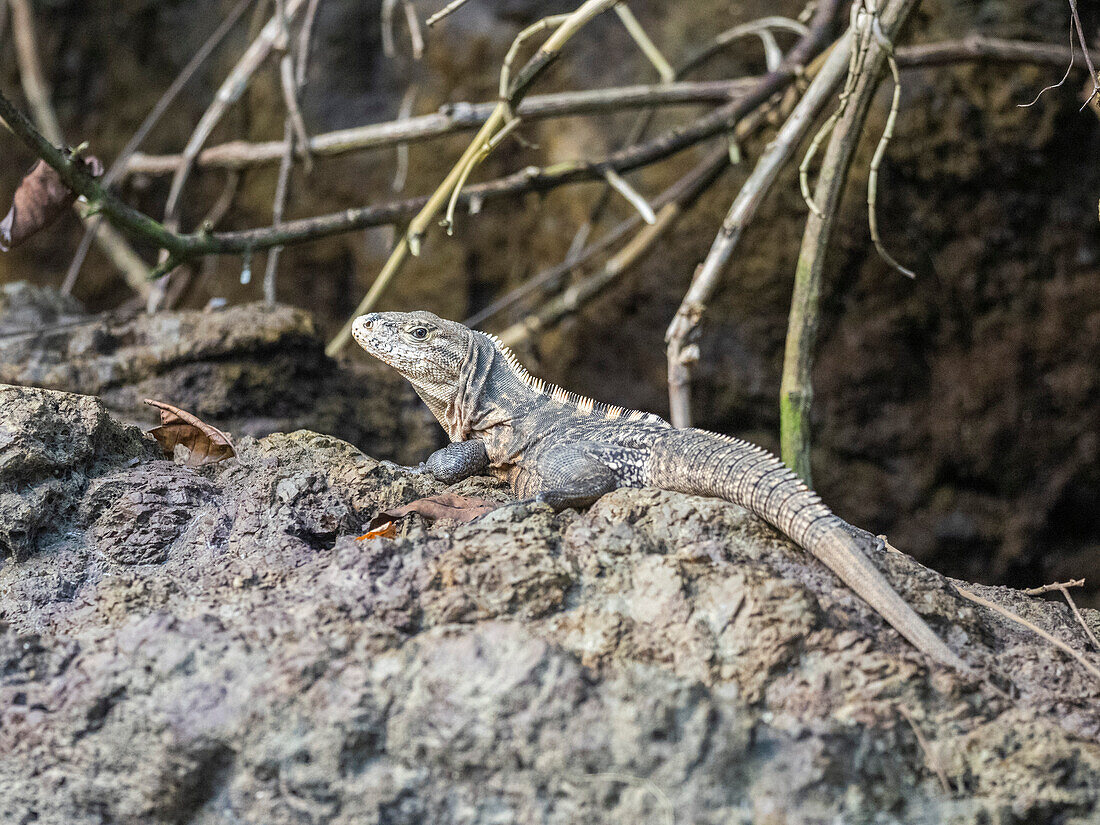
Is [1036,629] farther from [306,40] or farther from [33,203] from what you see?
[306,40]

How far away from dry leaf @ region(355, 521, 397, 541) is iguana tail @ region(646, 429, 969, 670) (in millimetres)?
970

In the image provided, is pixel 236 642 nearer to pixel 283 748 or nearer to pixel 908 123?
pixel 283 748

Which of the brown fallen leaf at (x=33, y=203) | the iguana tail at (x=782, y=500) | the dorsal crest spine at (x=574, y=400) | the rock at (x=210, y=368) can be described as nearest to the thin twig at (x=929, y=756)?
the iguana tail at (x=782, y=500)

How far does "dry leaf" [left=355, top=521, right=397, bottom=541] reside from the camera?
3004 millimetres

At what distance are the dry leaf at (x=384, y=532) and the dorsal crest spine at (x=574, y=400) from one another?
1.11 metres

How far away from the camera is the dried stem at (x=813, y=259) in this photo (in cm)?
434

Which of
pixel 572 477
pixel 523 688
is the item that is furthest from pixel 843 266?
pixel 523 688

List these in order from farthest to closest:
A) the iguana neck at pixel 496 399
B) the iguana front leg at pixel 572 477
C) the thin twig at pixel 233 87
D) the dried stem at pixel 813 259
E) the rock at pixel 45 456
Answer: the thin twig at pixel 233 87 → the dried stem at pixel 813 259 → the iguana neck at pixel 496 399 → the iguana front leg at pixel 572 477 → the rock at pixel 45 456

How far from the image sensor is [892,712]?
2.35 metres

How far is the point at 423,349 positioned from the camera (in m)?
4.18

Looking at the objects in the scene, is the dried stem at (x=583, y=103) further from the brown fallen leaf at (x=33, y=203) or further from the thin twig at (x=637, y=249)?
the brown fallen leaf at (x=33, y=203)

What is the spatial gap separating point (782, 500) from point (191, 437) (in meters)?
2.30

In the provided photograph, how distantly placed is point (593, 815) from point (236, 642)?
104 cm

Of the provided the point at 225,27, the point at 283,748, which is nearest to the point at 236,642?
the point at 283,748
